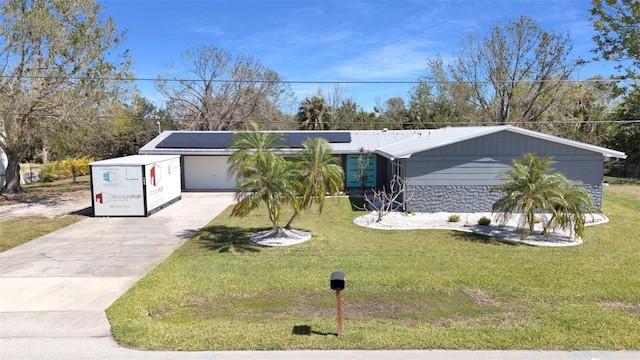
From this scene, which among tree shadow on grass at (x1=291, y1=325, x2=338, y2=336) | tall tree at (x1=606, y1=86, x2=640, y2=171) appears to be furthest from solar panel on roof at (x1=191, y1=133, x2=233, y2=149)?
tall tree at (x1=606, y1=86, x2=640, y2=171)

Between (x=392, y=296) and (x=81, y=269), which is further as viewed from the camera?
(x=81, y=269)

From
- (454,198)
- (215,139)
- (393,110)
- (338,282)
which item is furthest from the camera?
(393,110)

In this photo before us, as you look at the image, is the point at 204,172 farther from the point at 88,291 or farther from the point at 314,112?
the point at 88,291

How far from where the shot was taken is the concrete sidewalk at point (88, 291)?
5406 mm

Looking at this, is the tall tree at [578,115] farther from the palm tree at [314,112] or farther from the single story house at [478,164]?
the palm tree at [314,112]

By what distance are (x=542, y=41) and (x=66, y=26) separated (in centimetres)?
3056

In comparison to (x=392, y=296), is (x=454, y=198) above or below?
above

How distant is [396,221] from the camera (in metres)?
14.8

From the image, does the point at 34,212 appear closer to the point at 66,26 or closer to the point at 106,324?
the point at 66,26

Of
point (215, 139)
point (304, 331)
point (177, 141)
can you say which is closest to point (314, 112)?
point (215, 139)

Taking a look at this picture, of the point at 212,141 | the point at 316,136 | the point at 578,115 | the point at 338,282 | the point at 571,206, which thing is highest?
the point at 578,115

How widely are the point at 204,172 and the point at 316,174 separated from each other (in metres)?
14.5

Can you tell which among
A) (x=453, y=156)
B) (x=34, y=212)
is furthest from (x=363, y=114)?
(x=34, y=212)

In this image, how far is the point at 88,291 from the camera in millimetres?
8164
